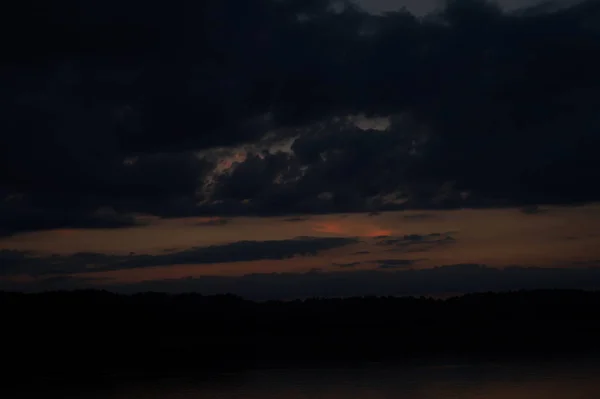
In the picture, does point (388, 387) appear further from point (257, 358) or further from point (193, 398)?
point (257, 358)

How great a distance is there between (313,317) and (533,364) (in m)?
30.5

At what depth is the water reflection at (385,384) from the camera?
28.1 m

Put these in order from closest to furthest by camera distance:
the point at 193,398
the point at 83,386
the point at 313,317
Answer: the point at 193,398 → the point at 83,386 → the point at 313,317

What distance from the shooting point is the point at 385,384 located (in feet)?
101

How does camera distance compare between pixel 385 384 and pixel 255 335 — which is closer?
pixel 385 384

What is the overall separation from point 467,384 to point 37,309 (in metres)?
34.9

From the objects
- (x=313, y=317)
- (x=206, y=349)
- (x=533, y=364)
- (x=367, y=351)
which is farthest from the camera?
(x=313, y=317)

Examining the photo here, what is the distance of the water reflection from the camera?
2811 cm

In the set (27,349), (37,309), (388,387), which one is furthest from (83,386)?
(37,309)

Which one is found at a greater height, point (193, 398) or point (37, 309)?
point (37, 309)

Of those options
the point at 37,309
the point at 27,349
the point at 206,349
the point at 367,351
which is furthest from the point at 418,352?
the point at 37,309

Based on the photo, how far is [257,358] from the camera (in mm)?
43438

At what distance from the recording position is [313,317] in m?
66.3

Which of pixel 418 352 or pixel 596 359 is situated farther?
pixel 418 352
